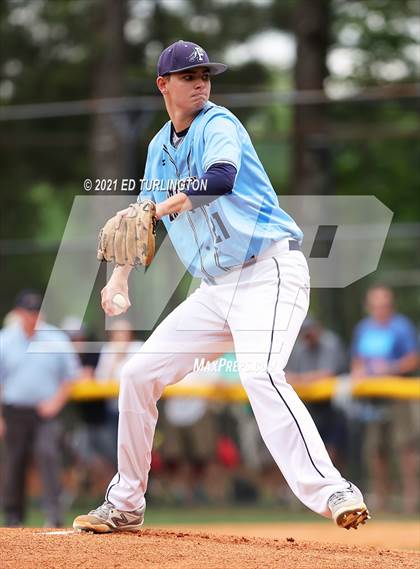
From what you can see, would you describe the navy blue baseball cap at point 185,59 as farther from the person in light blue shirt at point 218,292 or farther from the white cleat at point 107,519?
the white cleat at point 107,519

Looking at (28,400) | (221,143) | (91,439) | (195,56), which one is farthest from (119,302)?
(91,439)

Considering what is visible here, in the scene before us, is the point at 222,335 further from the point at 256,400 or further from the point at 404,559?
the point at 404,559

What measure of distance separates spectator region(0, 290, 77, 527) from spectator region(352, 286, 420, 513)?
3252 millimetres

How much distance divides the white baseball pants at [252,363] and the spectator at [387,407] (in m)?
6.89

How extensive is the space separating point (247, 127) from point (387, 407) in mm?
4914

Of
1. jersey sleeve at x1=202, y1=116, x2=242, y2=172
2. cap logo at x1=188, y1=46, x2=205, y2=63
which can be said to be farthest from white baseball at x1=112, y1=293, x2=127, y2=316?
cap logo at x1=188, y1=46, x2=205, y2=63

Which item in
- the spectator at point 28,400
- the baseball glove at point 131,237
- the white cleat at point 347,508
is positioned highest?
the baseball glove at point 131,237

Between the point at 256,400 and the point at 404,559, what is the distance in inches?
41.5

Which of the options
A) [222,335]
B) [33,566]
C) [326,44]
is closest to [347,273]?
[326,44]

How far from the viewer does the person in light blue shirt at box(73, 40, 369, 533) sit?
5.41 m

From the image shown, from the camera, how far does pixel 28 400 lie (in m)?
12.1

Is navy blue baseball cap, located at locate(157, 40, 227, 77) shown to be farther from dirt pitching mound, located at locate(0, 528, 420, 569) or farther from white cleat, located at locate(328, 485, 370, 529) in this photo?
dirt pitching mound, located at locate(0, 528, 420, 569)

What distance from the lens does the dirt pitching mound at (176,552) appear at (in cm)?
498

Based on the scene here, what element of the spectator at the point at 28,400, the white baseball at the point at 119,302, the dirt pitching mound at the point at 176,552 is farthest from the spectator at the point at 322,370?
the white baseball at the point at 119,302
